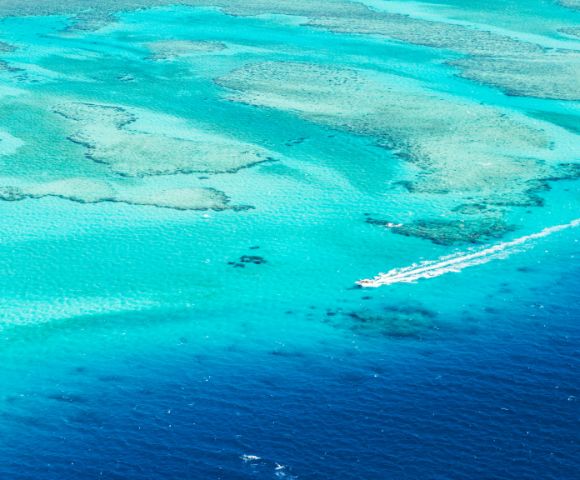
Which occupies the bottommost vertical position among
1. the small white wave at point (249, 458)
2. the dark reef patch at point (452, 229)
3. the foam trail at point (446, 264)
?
the small white wave at point (249, 458)

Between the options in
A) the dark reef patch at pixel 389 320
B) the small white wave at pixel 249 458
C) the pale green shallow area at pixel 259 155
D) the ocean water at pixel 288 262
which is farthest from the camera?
the pale green shallow area at pixel 259 155

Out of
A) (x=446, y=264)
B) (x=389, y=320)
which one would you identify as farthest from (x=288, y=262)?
(x=446, y=264)

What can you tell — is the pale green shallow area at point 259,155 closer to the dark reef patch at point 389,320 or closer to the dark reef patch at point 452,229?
the dark reef patch at point 452,229

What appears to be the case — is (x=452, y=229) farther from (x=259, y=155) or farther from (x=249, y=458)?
(x=249, y=458)

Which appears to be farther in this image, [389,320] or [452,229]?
[452,229]

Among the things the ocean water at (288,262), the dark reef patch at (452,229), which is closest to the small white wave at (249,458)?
the ocean water at (288,262)

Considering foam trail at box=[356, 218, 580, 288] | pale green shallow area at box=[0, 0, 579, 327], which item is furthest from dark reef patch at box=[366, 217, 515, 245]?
foam trail at box=[356, 218, 580, 288]
